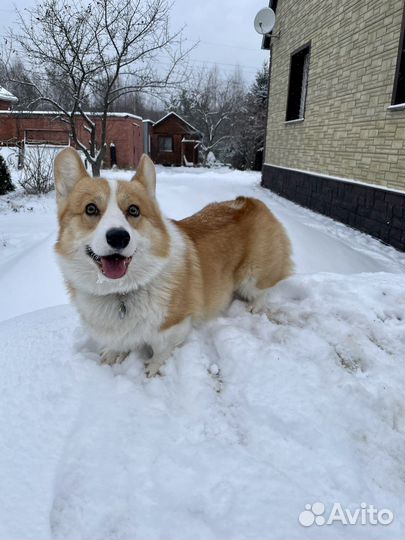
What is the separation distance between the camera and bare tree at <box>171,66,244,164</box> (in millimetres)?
31688

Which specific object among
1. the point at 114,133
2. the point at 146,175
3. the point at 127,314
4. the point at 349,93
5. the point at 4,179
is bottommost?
the point at 127,314

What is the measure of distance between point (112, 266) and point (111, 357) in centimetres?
74

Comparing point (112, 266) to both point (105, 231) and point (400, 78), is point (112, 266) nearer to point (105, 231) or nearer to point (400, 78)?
point (105, 231)

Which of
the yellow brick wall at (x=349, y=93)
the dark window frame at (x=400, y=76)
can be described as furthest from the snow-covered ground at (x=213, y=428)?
the dark window frame at (x=400, y=76)

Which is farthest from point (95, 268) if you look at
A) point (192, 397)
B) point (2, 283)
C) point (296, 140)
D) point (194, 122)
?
point (194, 122)

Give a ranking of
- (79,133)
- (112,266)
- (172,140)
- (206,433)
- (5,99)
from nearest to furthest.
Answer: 1. (206,433)
2. (112,266)
3. (79,133)
4. (5,99)
5. (172,140)

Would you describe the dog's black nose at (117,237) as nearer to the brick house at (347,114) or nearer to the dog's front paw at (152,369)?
the dog's front paw at (152,369)

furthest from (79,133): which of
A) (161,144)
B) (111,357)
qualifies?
(111,357)

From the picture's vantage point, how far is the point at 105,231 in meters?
1.88

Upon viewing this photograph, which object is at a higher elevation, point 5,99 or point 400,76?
point 5,99

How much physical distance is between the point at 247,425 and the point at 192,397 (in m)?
0.35

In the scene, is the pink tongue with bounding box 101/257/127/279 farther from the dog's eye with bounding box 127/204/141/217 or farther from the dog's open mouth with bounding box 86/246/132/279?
the dog's eye with bounding box 127/204/141/217

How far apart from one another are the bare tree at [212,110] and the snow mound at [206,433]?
3049 centimetres

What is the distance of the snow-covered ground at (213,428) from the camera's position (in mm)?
1380
